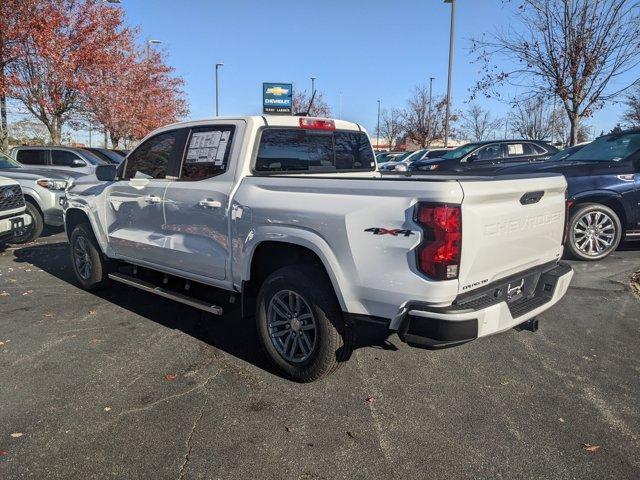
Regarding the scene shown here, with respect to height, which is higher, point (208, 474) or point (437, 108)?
point (437, 108)

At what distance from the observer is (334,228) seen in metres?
3.21

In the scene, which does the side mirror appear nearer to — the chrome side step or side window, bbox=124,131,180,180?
side window, bbox=124,131,180,180

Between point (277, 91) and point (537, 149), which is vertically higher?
point (277, 91)

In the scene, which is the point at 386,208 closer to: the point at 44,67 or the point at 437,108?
the point at 44,67

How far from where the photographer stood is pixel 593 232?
23.2 ft

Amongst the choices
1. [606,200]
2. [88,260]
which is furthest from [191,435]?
[606,200]

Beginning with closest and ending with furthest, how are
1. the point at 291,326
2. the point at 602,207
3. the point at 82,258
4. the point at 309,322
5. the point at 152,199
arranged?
1. the point at 309,322
2. the point at 291,326
3. the point at 152,199
4. the point at 82,258
5. the point at 602,207

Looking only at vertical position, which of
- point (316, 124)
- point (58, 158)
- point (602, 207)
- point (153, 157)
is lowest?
point (602, 207)

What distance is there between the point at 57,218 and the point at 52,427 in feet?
23.8

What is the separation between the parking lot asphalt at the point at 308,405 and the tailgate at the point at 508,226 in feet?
2.92

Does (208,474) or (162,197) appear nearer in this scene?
(208,474)

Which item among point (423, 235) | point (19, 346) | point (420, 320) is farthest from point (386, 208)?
point (19, 346)

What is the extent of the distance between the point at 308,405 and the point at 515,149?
1248 cm

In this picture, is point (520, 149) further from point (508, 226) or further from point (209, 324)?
point (508, 226)
